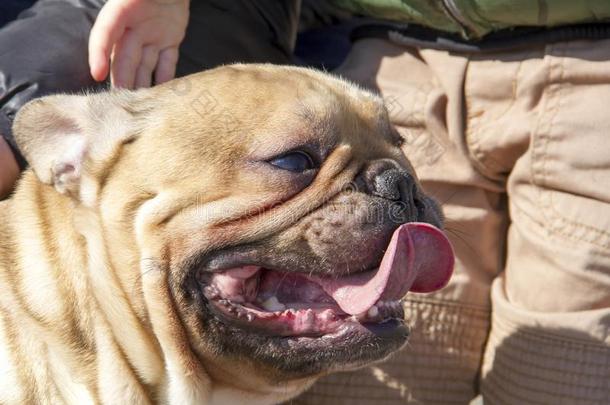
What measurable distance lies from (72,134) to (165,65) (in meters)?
0.49

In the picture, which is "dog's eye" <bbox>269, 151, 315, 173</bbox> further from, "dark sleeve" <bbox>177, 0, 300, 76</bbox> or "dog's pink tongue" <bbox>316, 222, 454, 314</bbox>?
"dark sleeve" <bbox>177, 0, 300, 76</bbox>

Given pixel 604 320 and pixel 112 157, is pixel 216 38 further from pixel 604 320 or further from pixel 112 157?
pixel 604 320

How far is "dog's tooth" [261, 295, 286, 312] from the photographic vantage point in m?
2.11

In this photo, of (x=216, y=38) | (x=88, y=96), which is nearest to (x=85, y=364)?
(x=88, y=96)

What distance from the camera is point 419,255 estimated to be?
2.05 meters

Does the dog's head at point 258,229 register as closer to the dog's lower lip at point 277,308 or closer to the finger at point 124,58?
the dog's lower lip at point 277,308

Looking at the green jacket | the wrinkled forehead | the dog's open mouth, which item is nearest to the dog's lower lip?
the dog's open mouth

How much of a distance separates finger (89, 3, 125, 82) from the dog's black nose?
31.4 inches

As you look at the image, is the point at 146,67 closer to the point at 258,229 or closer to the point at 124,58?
the point at 124,58

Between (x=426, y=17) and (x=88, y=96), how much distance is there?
106 centimetres

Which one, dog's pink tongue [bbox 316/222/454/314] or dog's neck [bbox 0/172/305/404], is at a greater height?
dog's pink tongue [bbox 316/222/454/314]

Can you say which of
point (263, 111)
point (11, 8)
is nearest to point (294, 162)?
point (263, 111)

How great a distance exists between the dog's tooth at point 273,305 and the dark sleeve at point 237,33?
0.97 meters

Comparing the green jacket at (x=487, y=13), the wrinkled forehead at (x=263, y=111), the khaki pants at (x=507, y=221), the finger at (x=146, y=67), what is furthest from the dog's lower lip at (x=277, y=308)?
the green jacket at (x=487, y=13)
